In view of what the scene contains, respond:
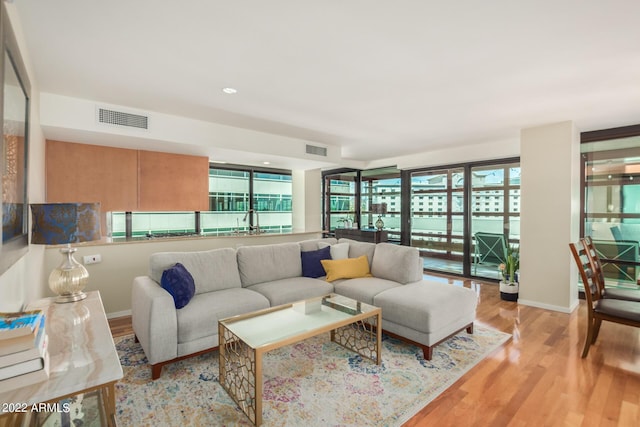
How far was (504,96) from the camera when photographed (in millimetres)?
3092

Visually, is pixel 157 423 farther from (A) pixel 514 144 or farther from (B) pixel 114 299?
(A) pixel 514 144

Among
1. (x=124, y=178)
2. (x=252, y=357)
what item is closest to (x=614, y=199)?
(x=252, y=357)

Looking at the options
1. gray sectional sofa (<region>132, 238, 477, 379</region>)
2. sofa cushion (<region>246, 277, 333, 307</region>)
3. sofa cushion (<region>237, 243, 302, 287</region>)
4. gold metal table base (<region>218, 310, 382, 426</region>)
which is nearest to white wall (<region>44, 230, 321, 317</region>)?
gray sectional sofa (<region>132, 238, 477, 379</region>)

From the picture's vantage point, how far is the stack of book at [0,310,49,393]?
3.38 ft

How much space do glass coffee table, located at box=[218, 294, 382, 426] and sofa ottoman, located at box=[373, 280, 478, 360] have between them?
24 centimetres

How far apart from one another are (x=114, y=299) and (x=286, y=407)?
2751 millimetres

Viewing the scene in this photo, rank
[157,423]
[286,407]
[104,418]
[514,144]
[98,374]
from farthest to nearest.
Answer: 1. [514,144]
2. [286,407]
3. [157,423]
4. [104,418]
5. [98,374]

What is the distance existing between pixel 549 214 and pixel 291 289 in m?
3.48

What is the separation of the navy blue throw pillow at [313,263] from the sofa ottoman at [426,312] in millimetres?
944

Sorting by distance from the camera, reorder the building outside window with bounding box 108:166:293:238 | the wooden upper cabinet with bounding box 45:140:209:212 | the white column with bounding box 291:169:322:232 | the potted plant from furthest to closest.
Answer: the white column with bounding box 291:169:322:232 → the building outside window with bounding box 108:166:293:238 → the potted plant → the wooden upper cabinet with bounding box 45:140:209:212

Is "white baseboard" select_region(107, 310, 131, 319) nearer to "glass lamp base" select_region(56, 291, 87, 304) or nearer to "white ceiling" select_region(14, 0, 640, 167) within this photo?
"glass lamp base" select_region(56, 291, 87, 304)

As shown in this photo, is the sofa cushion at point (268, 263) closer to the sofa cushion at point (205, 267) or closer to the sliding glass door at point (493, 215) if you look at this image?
the sofa cushion at point (205, 267)

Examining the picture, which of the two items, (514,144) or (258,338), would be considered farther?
(514,144)

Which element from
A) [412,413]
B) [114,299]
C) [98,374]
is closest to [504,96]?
[412,413]
